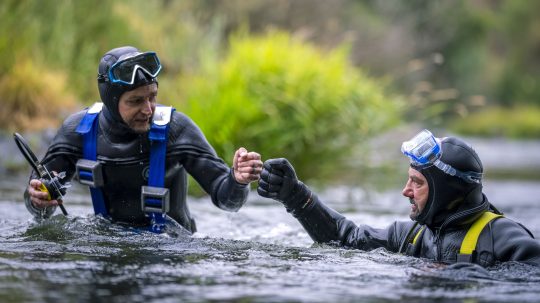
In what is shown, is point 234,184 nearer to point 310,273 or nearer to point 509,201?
point 310,273

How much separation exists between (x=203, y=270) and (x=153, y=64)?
173 cm

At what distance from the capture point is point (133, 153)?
6.29 metres

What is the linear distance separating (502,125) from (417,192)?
119ft

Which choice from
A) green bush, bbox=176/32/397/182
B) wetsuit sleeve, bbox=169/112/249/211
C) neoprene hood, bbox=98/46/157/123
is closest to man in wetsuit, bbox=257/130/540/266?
wetsuit sleeve, bbox=169/112/249/211

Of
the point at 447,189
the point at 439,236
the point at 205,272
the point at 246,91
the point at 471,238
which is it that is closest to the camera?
the point at 205,272

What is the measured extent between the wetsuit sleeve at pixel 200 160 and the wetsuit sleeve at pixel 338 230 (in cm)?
46

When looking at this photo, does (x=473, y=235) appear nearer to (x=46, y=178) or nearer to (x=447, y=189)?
(x=447, y=189)

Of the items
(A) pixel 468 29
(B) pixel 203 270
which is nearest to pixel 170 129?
(B) pixel 203 270

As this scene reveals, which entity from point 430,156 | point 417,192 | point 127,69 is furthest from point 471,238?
point 127,69

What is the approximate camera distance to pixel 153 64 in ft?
20.1

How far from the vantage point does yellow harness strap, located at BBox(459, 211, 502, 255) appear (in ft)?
17.2

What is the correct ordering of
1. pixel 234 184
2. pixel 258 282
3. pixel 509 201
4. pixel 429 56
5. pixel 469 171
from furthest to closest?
pixel 429 56 → pixel 509 201 → pixel 234 184 → pixel 469 171 → pixel 258 282

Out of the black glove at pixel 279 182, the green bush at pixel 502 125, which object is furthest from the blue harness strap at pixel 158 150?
the green bush at pixel 502 125

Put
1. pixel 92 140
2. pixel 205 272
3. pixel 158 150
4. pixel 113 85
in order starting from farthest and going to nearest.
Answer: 1. pixel 92 140
2. pixel 158 150
3. pixel 113 85
4. pixel 205 272
